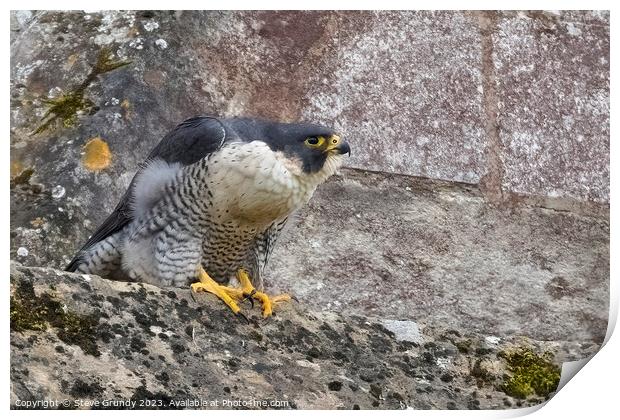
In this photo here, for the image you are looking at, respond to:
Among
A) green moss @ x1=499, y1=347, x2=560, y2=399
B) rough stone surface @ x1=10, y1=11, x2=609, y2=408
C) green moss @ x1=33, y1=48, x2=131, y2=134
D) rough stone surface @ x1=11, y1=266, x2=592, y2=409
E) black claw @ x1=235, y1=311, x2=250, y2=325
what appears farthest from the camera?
rough stone surface @ x1=10, y1=11, x2=609, y2=408

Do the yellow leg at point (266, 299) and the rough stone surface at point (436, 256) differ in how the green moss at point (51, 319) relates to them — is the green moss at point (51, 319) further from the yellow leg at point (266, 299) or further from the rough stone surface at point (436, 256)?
the rough stone surface at point (436, 256)

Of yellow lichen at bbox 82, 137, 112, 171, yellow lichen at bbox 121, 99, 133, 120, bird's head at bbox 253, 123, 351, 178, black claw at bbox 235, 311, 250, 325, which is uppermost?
bird's head at bbox 253, 123, 351, 178

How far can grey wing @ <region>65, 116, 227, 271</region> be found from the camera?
311 centimetres

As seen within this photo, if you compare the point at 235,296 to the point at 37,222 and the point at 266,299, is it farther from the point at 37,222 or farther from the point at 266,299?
the point at 37,222

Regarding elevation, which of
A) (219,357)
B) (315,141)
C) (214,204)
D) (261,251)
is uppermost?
(315,141)

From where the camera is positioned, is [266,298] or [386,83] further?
[386,83]

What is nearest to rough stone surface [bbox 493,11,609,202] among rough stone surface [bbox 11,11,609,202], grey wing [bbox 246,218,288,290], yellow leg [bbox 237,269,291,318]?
rough stone surface [bbox 11,11,609,202]

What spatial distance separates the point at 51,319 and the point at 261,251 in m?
1.00

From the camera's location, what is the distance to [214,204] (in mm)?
3098

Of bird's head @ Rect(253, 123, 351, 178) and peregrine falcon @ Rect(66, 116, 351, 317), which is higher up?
bird's head @ Rect(253, 123, 351, 178)

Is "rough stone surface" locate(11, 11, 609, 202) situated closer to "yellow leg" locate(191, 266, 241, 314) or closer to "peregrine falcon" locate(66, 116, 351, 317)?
"peregrine falcon" locate(66, 116, 351, 317)

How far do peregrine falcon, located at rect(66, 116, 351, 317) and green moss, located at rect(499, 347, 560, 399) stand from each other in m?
0.64

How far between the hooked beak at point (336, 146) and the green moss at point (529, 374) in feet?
2.35

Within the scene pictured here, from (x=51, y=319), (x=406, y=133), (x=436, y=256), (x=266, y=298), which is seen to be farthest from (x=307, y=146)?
(x=51, y=319)
